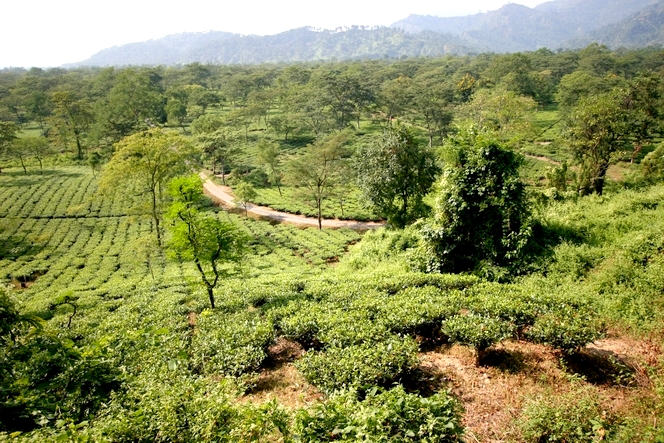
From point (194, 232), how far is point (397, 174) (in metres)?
13.6

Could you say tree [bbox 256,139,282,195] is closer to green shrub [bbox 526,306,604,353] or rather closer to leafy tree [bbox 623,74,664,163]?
green shrub [bbox 526,306,604,353]

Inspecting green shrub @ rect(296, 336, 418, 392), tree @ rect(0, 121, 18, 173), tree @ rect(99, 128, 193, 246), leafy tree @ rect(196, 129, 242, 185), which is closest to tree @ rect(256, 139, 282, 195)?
leafy tree @ rect(196, 129, 242, 185)

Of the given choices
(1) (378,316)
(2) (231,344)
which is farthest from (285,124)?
(2) (231,344)

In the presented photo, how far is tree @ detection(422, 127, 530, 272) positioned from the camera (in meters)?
12.3

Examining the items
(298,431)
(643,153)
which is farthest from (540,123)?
(298,431)

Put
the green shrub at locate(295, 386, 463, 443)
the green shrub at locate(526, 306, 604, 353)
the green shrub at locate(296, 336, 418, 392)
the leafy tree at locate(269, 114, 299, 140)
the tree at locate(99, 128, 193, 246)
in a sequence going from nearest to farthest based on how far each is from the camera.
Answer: the green shrub at locate(295, 386, 463, 443) → the green shrub at locate(296, 336, 418, 392) → the green shrub at locate(526, 306, 604, 353) → the tree at locate(99, 128, 193, 246) → the leafy tree at locate(269, 114, 299, 140)

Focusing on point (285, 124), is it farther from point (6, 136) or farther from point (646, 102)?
point (646, 102)

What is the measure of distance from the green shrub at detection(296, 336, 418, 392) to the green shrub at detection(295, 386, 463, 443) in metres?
1.43

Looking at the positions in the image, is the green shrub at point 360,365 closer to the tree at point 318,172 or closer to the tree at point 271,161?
the tree at point 318,172

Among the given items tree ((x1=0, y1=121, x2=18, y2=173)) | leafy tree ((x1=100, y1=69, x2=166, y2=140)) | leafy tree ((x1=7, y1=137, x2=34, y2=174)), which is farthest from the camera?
leafy tree ((x1=100, y1=69, x2=166, y2=140))

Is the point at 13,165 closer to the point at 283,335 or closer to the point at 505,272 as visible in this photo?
the point at 283,335

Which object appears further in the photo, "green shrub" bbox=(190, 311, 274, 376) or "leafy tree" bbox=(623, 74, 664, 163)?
"leafy tree" bbox=(623, 74, 664, 163)

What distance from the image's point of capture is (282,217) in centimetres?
3878

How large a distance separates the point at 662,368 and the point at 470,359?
3.41 metres
